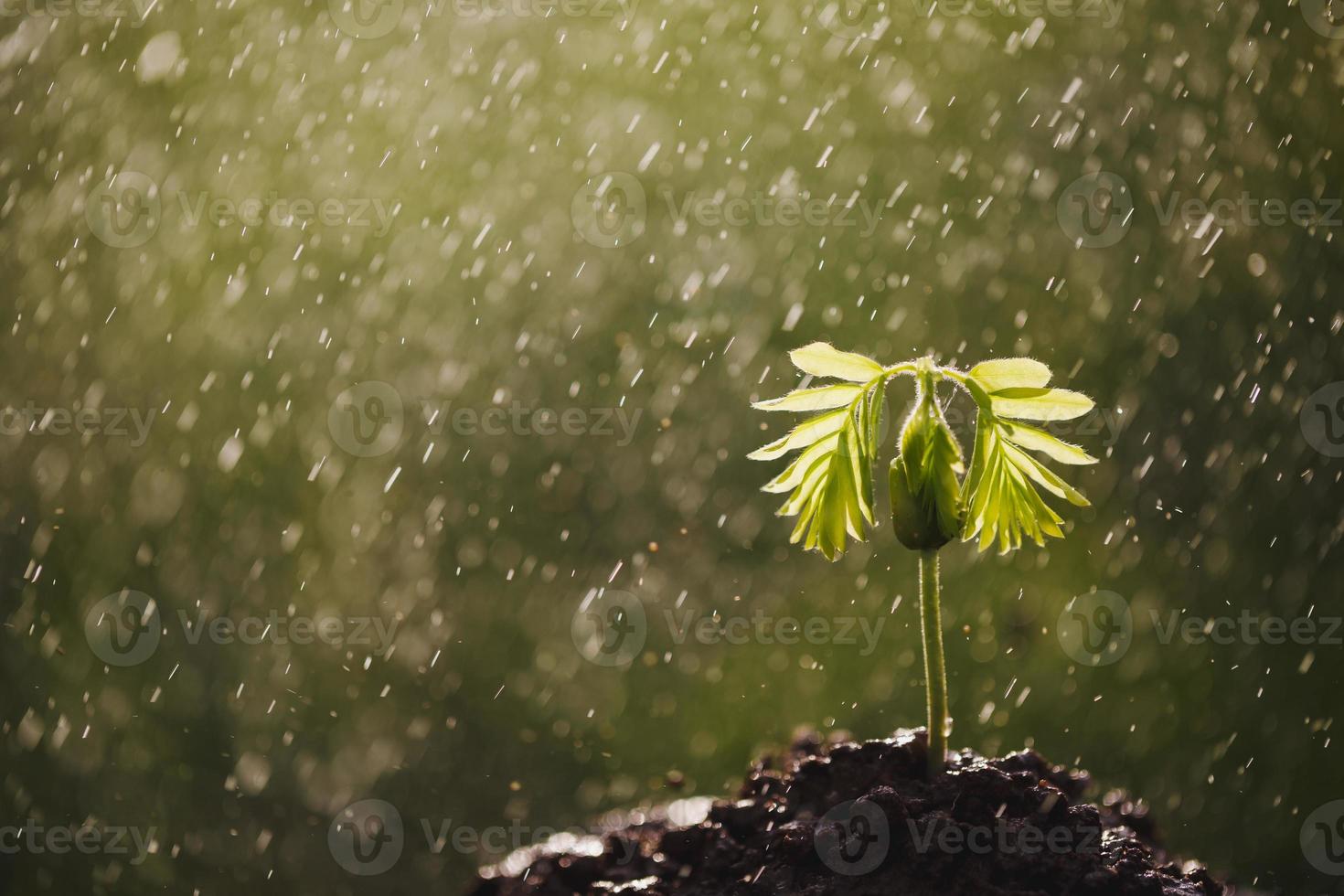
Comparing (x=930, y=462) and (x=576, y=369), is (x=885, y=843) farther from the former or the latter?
(x=576, y=369)

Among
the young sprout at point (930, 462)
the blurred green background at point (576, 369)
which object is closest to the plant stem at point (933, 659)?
the young sprout at point (930, 462)

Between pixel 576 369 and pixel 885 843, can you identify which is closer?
pixel 885 843

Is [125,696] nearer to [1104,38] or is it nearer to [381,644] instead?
[381,644]

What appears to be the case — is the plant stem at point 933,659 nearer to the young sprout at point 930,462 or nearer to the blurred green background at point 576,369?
the young sprout at point 930,462

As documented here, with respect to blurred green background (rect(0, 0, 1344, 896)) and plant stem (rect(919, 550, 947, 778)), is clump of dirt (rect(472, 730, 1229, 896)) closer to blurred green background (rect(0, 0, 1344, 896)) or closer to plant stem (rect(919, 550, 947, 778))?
plant stem (rect(919, 550, 947, 778))

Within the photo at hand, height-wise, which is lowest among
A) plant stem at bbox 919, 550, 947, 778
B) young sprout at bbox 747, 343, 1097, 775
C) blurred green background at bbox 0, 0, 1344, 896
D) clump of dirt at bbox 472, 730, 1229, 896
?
blurred green background at bbox 0, 0, 1344, 896

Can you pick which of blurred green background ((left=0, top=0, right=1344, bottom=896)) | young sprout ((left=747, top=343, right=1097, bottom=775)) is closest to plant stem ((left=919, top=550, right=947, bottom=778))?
young sprout ((left=747, top=343, right=1097, bottom=775))

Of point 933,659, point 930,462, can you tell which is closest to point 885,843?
point 933,659
